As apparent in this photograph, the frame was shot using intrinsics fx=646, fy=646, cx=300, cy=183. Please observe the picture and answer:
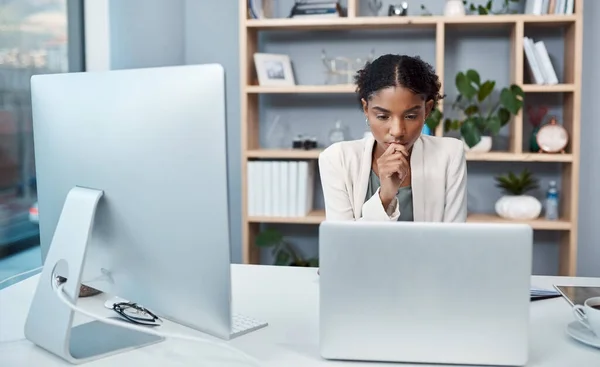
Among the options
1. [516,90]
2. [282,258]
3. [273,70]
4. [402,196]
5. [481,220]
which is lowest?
[282,258]

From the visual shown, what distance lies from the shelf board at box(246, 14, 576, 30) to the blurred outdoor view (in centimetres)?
98

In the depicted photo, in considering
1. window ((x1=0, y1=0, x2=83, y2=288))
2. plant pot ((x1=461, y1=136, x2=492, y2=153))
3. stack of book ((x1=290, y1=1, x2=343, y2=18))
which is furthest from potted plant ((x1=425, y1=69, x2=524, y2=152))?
window ((x1=0, y1=0, x2=83, y2=288))

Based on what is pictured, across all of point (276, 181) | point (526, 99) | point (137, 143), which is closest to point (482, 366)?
point (137, 143)

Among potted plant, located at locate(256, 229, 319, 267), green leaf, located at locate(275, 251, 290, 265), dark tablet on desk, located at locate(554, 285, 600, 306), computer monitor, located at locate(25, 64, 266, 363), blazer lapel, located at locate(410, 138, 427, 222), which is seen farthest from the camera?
green leaf, located at locate(275, 251, 290, 265)

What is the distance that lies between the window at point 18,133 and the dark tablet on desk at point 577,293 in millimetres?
1820

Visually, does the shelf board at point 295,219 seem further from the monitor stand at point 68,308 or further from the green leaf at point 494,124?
the monitor stand at point 68,308

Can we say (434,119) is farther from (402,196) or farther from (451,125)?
(402,196)

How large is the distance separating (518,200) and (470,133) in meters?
0.40

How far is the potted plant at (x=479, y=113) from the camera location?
2898 mm

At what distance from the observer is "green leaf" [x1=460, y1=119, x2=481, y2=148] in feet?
9.51

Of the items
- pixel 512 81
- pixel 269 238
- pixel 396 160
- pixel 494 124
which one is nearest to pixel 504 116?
pixel 494 124

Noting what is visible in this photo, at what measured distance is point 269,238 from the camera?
10.4 ft

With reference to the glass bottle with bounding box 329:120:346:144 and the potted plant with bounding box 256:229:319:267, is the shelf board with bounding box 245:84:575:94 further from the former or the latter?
the potted plant with bounding box 256:229:319:267

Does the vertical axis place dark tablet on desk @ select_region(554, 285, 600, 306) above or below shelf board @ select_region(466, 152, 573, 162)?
below
